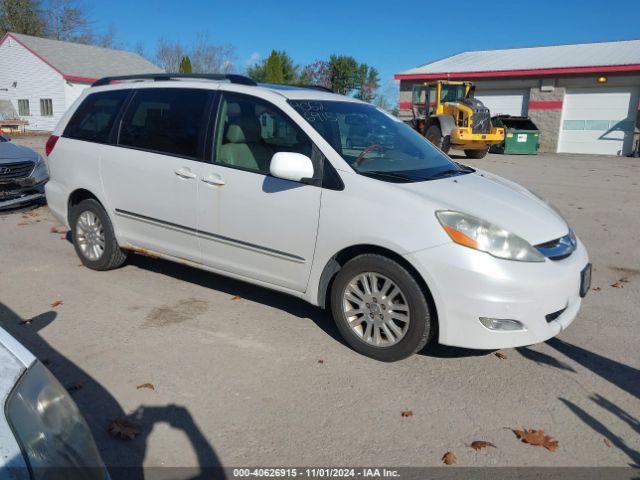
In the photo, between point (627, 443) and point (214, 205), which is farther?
point (214, 205)

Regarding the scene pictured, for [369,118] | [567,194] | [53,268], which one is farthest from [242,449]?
[567,194]

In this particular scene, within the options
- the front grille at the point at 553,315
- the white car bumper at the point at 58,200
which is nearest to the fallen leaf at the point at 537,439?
the front grille at the point at 553,315

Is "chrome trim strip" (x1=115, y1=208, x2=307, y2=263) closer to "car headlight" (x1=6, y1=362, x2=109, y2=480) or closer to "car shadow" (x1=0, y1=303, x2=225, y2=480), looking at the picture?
"car shadow" (x1=0, y1=303, x2=225, y2=480)

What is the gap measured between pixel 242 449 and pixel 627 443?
2.07 m

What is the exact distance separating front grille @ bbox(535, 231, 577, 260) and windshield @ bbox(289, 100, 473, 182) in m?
0.96

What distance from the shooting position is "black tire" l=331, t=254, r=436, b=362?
3496 millimetres

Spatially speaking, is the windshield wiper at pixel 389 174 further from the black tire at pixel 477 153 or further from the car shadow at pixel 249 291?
the black tire at pixel 477 153

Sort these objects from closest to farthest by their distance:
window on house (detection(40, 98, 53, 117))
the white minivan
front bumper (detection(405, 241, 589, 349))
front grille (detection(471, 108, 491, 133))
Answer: front bumper (detection(405, 241, 589, 349)) < the white minivan < front grille (detection(471, 108, 491, 133)) < window on house (detection(40, 98, 53, 117))

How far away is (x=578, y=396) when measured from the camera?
11.1 feet

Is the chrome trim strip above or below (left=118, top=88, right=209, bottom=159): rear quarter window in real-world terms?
below

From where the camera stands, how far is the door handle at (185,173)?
4434 millimetres

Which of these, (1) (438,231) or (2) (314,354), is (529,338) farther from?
(2) (314,354)

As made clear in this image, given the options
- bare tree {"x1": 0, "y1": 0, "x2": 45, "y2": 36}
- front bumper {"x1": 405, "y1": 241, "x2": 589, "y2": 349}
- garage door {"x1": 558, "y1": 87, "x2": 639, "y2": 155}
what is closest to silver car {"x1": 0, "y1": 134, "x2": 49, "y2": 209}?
front bumper {"x1": 405, "y1": 241, "x2": 589, "y2": 349}

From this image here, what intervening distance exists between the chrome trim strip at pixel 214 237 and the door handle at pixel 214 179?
1.38ft
